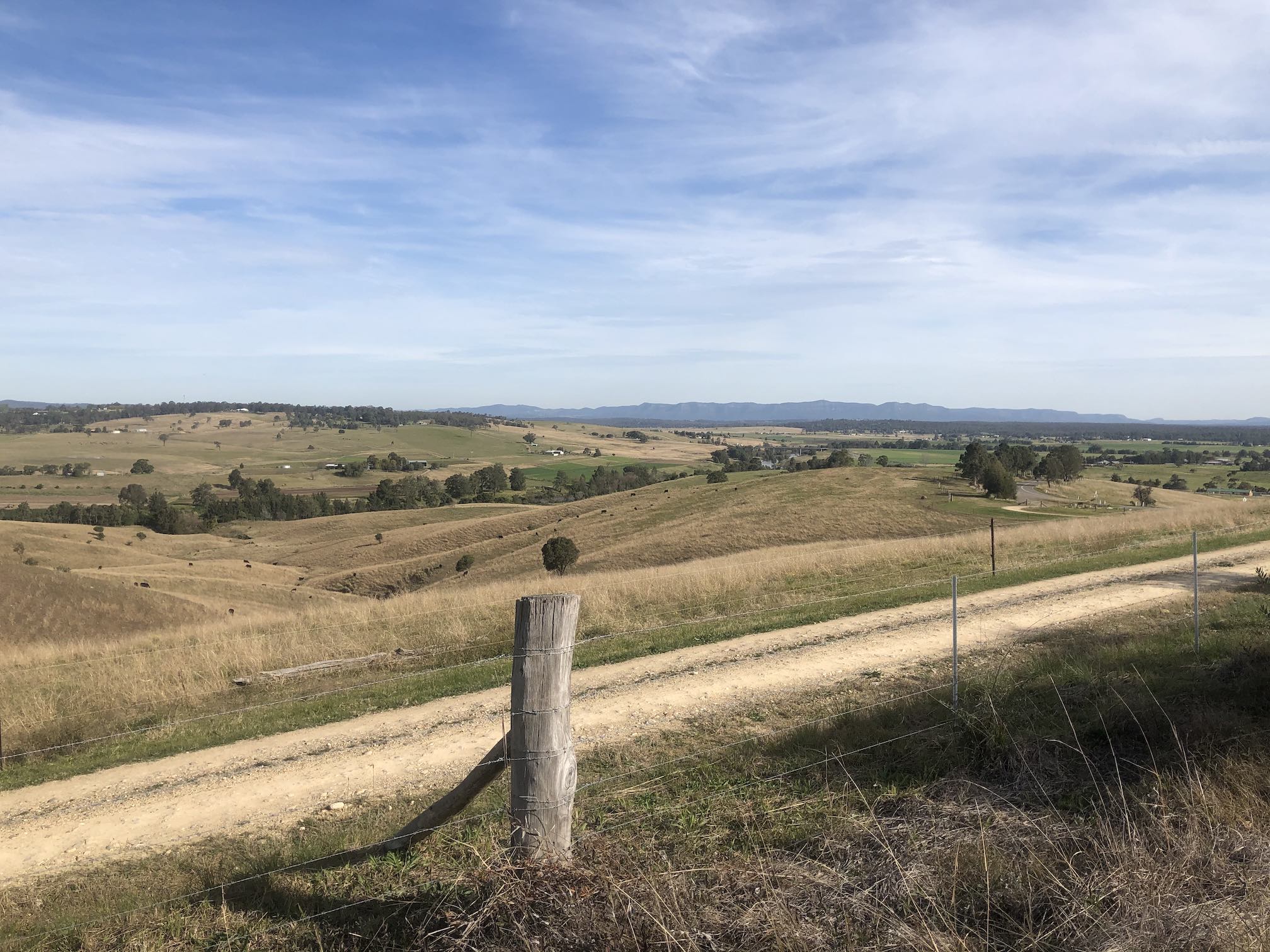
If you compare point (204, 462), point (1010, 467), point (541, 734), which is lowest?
point (204, 462)

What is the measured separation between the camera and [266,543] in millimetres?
82250

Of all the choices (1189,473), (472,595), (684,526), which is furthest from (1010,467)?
(472,595)

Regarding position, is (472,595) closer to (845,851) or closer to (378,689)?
(378,689)

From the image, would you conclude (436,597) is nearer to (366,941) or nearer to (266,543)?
(366,941)

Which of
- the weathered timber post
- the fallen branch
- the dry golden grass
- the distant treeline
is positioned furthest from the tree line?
the weathered timber post

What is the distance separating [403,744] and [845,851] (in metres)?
6.00

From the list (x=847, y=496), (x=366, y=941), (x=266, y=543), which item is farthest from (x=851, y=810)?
(x=266, y=543)

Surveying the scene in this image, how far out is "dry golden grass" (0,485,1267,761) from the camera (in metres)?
12.8

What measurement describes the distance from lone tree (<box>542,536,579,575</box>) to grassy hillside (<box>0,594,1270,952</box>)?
32087 millimetres

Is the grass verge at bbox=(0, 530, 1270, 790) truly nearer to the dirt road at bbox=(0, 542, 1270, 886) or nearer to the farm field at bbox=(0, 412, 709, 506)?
the dirt road at bbox=(0, 542, 1270, 886)

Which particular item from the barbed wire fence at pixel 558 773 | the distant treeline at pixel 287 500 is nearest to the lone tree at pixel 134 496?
the distant treeline at pixel 287 500

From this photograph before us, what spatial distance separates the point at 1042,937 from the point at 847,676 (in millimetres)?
6934

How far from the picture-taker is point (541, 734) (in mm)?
4555

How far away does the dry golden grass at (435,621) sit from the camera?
12828mm
